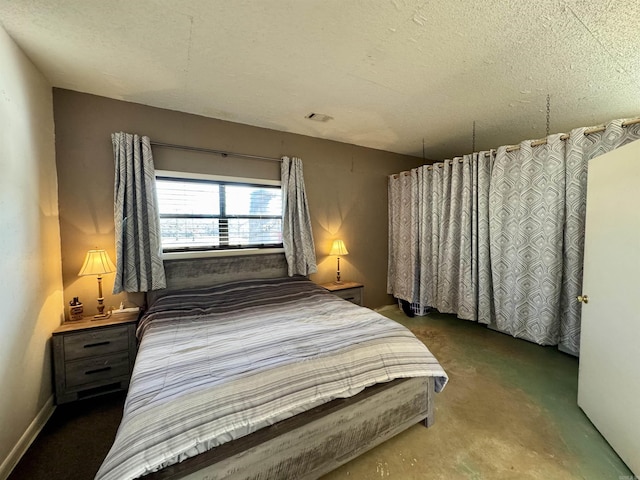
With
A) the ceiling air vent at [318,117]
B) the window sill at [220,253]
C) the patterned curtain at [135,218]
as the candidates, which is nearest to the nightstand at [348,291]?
the window sill at [220,253]

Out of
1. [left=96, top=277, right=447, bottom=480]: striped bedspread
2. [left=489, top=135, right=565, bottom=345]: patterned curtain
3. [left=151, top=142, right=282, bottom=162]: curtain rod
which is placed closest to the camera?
[left=96, top=277, right=447, bottom=480]: striped bedspread

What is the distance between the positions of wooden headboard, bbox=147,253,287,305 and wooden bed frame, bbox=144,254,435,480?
1.78 meters

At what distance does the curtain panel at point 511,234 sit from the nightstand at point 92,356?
3325 mm

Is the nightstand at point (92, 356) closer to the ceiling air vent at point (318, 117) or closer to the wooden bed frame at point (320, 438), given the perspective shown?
the wooden bed frame at point (320, 438)

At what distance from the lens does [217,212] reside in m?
2.75

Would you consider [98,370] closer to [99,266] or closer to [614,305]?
[99,266]

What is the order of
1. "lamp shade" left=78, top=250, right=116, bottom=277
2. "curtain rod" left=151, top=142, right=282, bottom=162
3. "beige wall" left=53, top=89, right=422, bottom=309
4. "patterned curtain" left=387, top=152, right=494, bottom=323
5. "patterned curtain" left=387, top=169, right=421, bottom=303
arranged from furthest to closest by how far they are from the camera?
1. "patterned curtain" left=387, top=169, right=421, bottom=303
2. "patterned curtain" left=387, top=152, right=494, bottom=323
3. "curtain rod" left=151, top=142, right=282, bottom=162
4. "beige wall" left=53, top=89, right=422, bottom=309
5. "lamp shade" left=78, top=250, right=116, bottom=277

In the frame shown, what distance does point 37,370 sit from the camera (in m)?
1.68

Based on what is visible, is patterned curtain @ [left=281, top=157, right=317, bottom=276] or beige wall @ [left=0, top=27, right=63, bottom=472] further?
patterned curtain @ [left=281, top=157, right=317, bottom=276]

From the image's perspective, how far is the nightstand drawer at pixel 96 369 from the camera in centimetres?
188

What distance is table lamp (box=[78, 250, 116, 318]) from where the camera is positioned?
1.97 meters

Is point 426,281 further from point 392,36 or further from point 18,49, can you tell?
point 18,49

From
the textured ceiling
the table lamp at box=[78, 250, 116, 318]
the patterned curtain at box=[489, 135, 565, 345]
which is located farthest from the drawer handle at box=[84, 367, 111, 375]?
the patterned curtain at box=[489, 135, 565, 345]

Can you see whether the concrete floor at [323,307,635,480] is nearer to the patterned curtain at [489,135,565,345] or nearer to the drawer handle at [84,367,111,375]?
the patterned curtain at [489,135,565,345]
